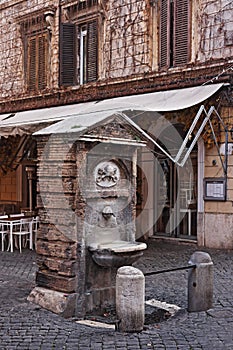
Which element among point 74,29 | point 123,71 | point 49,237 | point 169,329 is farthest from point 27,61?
point 169,329

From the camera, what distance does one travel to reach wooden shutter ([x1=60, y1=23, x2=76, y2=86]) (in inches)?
597

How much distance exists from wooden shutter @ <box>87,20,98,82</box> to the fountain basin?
9173 millimetres

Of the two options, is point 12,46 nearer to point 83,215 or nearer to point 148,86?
point 148,86

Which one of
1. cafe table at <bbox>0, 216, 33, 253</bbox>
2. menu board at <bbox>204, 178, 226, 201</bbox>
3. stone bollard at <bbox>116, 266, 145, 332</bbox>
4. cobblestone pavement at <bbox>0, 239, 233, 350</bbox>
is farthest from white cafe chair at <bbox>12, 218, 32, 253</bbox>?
stone bollard at <bbox>116, 266, 145, 332</bbox>

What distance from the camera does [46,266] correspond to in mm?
6480

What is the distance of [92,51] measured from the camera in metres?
14.8

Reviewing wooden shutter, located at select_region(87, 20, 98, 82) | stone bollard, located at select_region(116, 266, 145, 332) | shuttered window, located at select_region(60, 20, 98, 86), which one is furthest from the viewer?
shuttered window, located at select_region(60, 20, 98, 86)

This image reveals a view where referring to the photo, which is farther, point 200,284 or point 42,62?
point 42,62

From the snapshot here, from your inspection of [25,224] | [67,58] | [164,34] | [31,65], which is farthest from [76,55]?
[25,224]

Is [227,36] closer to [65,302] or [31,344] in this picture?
[65,302]

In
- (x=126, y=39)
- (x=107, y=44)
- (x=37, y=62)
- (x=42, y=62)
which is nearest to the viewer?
(x=126, y=39)

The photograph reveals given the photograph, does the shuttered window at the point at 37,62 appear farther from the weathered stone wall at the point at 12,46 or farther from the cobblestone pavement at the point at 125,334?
the cobblestone pavement at the point at 125,334

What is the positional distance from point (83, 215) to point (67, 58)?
9.99 metres

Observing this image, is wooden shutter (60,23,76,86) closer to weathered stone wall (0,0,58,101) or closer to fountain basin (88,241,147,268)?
weathered stone wall (0,0,58,101)
